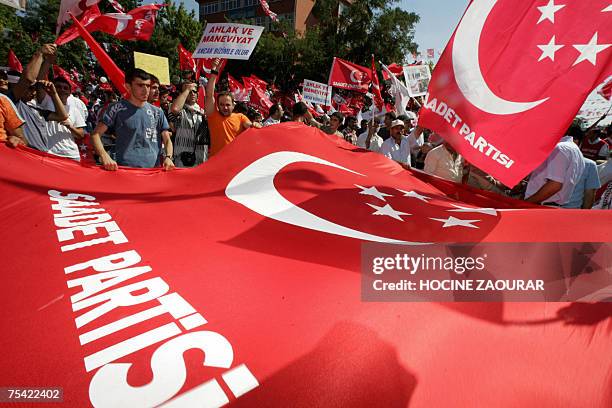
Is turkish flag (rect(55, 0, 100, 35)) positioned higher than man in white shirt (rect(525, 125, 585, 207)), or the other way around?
turkish flag (rect(55, 0, 100, 35))

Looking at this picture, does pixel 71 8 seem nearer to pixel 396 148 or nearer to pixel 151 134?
pixel 151 134

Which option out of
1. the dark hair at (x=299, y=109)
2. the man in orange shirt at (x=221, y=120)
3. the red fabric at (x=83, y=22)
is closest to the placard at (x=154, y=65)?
the red fabric at (x=83, y=22)

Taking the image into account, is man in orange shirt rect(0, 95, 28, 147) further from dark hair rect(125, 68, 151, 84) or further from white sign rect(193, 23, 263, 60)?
white sign rect(193, 23, 263, 60)

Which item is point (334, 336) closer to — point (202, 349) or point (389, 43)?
point (202, 349)

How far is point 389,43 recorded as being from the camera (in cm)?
4312

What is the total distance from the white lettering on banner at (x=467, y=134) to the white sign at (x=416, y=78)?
6810mm

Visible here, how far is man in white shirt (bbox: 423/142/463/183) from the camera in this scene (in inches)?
185

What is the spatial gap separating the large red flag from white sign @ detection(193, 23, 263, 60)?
3.00 ft

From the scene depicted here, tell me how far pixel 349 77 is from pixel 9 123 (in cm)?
947

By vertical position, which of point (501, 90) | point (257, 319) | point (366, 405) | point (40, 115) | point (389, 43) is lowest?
point (366, 405)

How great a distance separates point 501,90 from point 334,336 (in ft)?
5.67

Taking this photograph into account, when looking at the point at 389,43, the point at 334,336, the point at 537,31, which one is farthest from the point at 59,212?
the point at 389,43

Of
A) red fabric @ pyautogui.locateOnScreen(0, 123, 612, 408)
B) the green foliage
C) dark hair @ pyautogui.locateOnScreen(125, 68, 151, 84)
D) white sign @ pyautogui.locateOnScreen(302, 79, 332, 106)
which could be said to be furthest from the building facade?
red fabric @ pyautogui.locateOnScreen(0, 123, 612, 408)

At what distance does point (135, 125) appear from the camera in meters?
3.96
